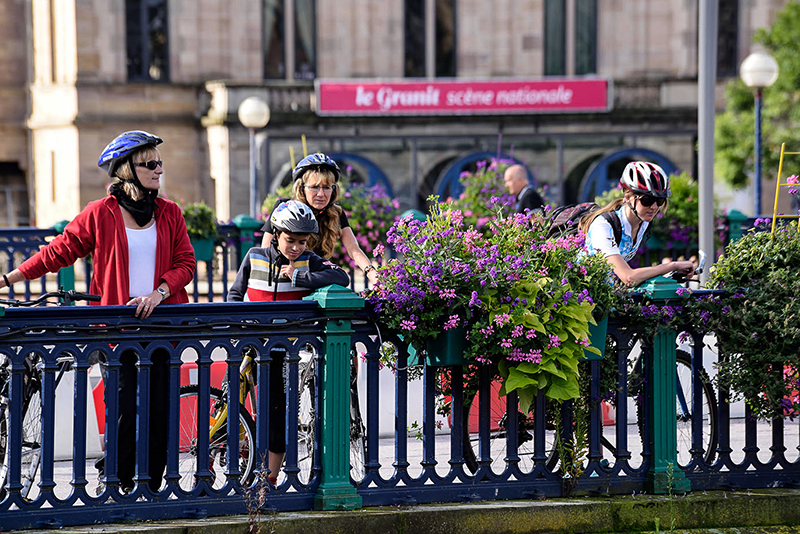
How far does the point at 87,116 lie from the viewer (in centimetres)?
2750

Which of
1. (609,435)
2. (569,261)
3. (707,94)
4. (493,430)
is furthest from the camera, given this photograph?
(707,94)

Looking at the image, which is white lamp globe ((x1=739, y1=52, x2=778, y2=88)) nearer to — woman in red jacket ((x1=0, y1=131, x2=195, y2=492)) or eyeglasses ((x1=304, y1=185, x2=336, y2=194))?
eyeglasses ((x1=304, y1=185, x2=336, y2=194))

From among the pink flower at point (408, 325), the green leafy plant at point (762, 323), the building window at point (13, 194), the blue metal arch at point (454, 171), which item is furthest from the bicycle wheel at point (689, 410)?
the building window at point (13, 194)

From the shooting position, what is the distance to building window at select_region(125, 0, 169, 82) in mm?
28281

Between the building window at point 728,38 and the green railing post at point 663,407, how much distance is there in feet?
84.8

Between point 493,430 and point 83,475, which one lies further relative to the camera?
point 493,430

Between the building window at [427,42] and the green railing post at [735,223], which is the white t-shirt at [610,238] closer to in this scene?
the green railing post at [735,223]

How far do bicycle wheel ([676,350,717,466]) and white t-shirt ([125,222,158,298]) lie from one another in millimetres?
2736

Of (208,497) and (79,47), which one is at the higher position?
(79,47)

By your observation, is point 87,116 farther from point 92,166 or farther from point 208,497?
point 208,497

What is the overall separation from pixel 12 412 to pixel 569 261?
2589mm

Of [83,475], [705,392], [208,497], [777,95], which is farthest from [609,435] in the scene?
[777,95]

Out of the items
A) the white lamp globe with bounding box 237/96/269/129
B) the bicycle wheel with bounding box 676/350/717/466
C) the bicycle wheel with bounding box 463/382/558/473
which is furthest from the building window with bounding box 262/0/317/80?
the bicycle wheel with bounding box 463/382/558/473

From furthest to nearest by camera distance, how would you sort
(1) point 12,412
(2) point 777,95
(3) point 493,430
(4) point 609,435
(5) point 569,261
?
1. (2) point 777,95
2. (4) point 609,435
3. (3) point 493,430
4. (5) point 569,261
5. (1) point 12,412
